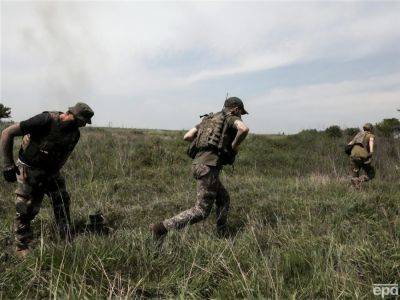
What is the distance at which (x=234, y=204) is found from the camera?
719cm

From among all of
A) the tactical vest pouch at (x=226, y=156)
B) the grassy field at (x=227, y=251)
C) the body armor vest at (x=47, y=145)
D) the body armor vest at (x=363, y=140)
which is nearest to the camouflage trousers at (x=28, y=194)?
the body armor vest at (x=47, y=145)

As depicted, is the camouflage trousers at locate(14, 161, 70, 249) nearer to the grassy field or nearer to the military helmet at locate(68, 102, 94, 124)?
the grassy field

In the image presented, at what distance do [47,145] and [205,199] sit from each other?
1.90 m

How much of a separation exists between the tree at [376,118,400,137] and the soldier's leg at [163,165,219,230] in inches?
670

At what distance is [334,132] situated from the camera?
810 inches

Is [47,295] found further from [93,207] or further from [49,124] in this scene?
[93,207]

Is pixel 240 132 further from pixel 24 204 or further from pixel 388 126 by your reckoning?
pixel 388 126

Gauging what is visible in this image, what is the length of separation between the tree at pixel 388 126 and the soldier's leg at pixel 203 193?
17.0m

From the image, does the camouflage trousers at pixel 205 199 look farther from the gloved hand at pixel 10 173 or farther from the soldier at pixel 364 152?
the soldier at pixel 364 152

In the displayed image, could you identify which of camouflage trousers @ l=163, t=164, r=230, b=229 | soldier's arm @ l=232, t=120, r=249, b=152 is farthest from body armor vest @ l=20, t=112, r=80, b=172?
soldier's arm @ l=232, t=120, r=249, b=152

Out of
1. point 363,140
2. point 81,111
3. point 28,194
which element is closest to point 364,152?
point 363,140

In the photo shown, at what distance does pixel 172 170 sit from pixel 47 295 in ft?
26.5

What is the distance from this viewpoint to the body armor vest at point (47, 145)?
4.89m

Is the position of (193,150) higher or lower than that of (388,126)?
lower
